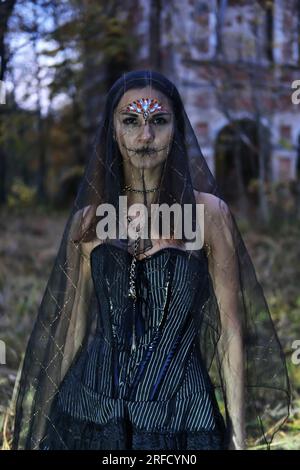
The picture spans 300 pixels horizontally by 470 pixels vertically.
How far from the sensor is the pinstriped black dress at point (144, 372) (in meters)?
1.85

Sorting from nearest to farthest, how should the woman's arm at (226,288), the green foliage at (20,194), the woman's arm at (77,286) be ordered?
the woman's arm at (226,288) → the woman's arm at (77,286) → the green foliage at (20,194)

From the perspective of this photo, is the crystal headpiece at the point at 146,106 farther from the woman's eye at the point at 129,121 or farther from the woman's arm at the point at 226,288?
the woman's arm at the point at 226,288

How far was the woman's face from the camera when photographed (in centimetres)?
190

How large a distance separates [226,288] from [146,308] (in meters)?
0.28

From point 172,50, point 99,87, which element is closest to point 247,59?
point 172,50

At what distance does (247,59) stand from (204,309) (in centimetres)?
697

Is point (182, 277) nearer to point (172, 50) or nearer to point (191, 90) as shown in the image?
point (172, 50)

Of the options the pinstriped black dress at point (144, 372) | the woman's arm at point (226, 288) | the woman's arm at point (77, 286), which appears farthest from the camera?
the woman's arm at point (77, 286)

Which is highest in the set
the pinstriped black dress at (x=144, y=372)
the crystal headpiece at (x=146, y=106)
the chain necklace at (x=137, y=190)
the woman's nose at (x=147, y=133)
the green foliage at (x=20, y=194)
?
the green foliage at (x=20, y=194)

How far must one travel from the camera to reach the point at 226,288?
78.3 inches

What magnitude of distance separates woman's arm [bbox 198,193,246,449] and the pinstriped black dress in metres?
0.06

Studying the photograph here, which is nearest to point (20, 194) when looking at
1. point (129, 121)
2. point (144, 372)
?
point (129, 121)

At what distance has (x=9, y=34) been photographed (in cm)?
430

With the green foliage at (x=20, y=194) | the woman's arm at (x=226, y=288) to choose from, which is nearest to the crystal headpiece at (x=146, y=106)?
the woman's arm at (x=226, y=288)
